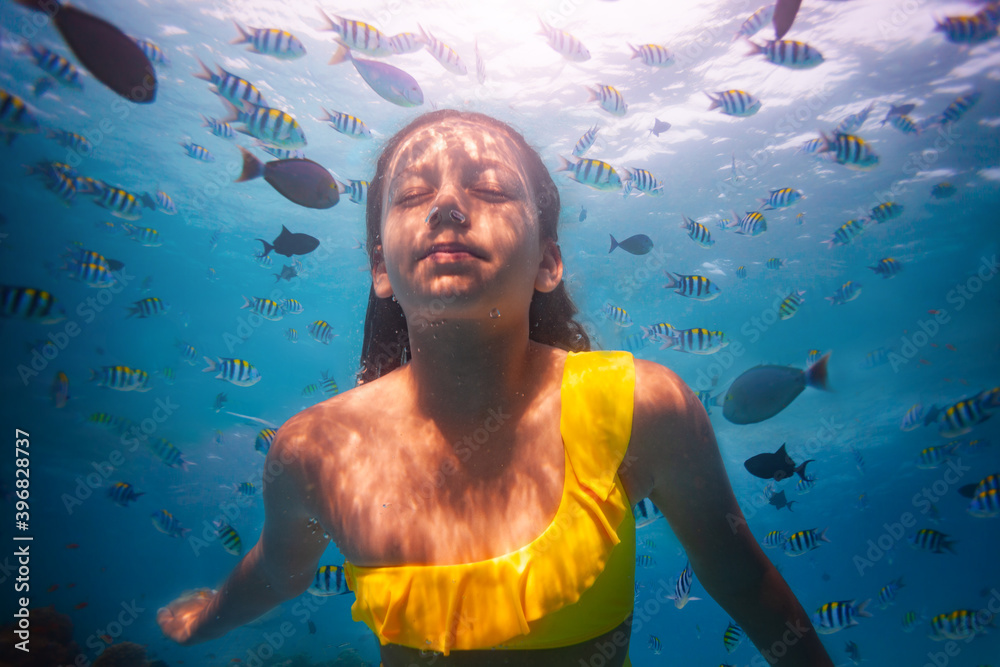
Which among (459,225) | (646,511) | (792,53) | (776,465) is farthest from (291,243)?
(792,53)

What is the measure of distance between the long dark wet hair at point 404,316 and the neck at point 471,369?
0.68 meters

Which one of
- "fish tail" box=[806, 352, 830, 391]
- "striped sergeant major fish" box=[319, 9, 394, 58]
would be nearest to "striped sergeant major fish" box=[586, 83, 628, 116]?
"striped sergeant major fish" box=[319, 9, 394, 58]

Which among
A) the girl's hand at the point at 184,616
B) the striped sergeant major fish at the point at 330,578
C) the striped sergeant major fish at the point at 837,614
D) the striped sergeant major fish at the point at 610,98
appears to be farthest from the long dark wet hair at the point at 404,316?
the striped sergeant major fish at the point at 837,614

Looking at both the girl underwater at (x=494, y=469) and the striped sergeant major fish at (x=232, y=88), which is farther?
the striped sergeant major fish at (x=232, y=88)

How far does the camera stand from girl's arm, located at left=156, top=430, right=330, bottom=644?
2.21 metres

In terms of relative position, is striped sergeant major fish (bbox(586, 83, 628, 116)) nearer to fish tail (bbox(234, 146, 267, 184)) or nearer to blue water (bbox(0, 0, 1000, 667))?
blue water (bbox(0, 0, 1000, 667))

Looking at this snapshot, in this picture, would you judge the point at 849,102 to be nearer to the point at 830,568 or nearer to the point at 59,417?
the point at 59,417

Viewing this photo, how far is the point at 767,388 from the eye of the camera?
17.6ft

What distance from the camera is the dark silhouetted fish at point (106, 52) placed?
1.62 m

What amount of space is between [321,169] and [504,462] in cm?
340

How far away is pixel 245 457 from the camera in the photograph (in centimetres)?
2806

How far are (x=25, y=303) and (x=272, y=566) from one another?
19.6 feet

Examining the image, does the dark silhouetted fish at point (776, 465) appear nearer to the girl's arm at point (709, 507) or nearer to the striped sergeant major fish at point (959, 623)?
the girl's arm at point (709, 507)

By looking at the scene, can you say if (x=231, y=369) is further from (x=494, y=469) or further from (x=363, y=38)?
(x=494, y=469)
